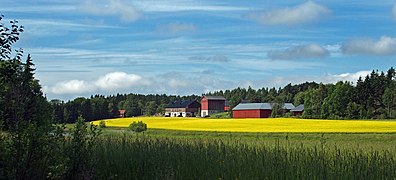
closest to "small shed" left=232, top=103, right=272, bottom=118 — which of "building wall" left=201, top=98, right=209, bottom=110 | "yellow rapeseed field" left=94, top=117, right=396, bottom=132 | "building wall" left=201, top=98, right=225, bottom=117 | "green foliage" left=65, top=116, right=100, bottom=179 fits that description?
"yellow rapeseed field" left=94, top=117, right=396, bottom=132

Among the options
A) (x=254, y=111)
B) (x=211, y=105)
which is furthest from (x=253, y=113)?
(x=211, y=105)

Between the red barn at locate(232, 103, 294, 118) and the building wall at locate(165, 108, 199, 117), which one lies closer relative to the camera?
the red barn at locate(232, 103, 294, 118)

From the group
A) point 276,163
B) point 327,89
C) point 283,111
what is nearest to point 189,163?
point 276,163

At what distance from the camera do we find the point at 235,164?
10.2m

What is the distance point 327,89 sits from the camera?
102 m

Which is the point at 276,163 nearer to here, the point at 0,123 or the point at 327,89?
the point at 0,123

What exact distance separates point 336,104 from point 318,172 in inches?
3238

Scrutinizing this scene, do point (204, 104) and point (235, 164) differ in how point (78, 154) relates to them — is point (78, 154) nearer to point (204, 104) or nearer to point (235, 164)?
point (235, 164)

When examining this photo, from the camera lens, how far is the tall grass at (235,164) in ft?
30.0

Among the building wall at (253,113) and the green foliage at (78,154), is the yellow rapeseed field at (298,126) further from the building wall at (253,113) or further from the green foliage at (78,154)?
the green foliage at (78,154)

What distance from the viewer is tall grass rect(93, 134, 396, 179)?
9156 millimetres

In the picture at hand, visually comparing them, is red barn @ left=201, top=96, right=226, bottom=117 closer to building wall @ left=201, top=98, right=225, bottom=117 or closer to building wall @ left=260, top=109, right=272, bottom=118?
building wall @ left=201, top=98, right=225, bottom=117

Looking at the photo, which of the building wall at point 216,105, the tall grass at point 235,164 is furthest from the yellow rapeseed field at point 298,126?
the building wall at point 216,105


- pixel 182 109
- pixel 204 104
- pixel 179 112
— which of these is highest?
pixel 204 104
